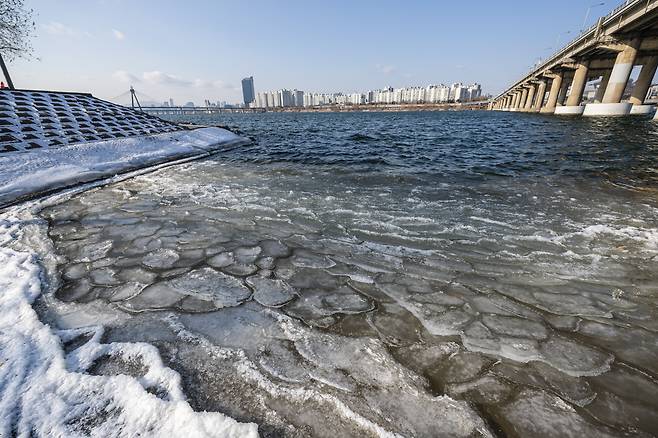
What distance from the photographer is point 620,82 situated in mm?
30047

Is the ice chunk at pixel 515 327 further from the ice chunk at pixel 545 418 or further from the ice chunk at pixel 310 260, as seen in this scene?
the ice chunk at pixel 310 260

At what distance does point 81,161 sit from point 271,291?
831 cm

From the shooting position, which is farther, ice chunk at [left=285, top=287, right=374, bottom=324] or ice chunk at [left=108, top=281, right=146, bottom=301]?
ice chunk at [left=108, top=281, right=146, bottom=301]

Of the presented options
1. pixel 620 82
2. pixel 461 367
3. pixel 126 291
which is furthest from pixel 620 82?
pixel 126 291

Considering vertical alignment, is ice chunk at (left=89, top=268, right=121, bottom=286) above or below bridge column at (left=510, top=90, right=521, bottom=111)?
below

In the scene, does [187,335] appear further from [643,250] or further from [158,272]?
[643,250]

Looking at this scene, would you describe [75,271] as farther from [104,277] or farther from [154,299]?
[154,299]

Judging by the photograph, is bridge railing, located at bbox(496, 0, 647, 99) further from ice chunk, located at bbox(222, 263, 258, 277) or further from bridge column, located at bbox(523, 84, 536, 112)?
ice chunk, located at bbox(222, 263, 258, 277)

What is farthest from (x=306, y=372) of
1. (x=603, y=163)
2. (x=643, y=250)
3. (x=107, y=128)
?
(x=107, y=128)

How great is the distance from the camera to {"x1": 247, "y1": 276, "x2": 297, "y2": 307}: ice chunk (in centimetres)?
271

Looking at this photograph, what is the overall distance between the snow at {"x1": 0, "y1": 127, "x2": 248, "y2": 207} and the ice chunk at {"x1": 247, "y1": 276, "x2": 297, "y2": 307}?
5975 mm

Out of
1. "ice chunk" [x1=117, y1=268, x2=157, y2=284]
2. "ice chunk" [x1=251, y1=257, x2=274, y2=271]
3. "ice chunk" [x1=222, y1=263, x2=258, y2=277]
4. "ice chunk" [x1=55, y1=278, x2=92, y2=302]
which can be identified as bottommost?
"ice chunk" [x1=251, y1=257, x2=274, y2=271]

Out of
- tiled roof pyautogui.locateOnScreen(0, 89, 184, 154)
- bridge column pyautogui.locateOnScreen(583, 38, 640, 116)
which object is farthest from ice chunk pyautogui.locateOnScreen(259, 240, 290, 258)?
bridge column pyautogui.locateOnScreen(583, 38, 640, 116)

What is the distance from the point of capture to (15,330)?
2207 mm
